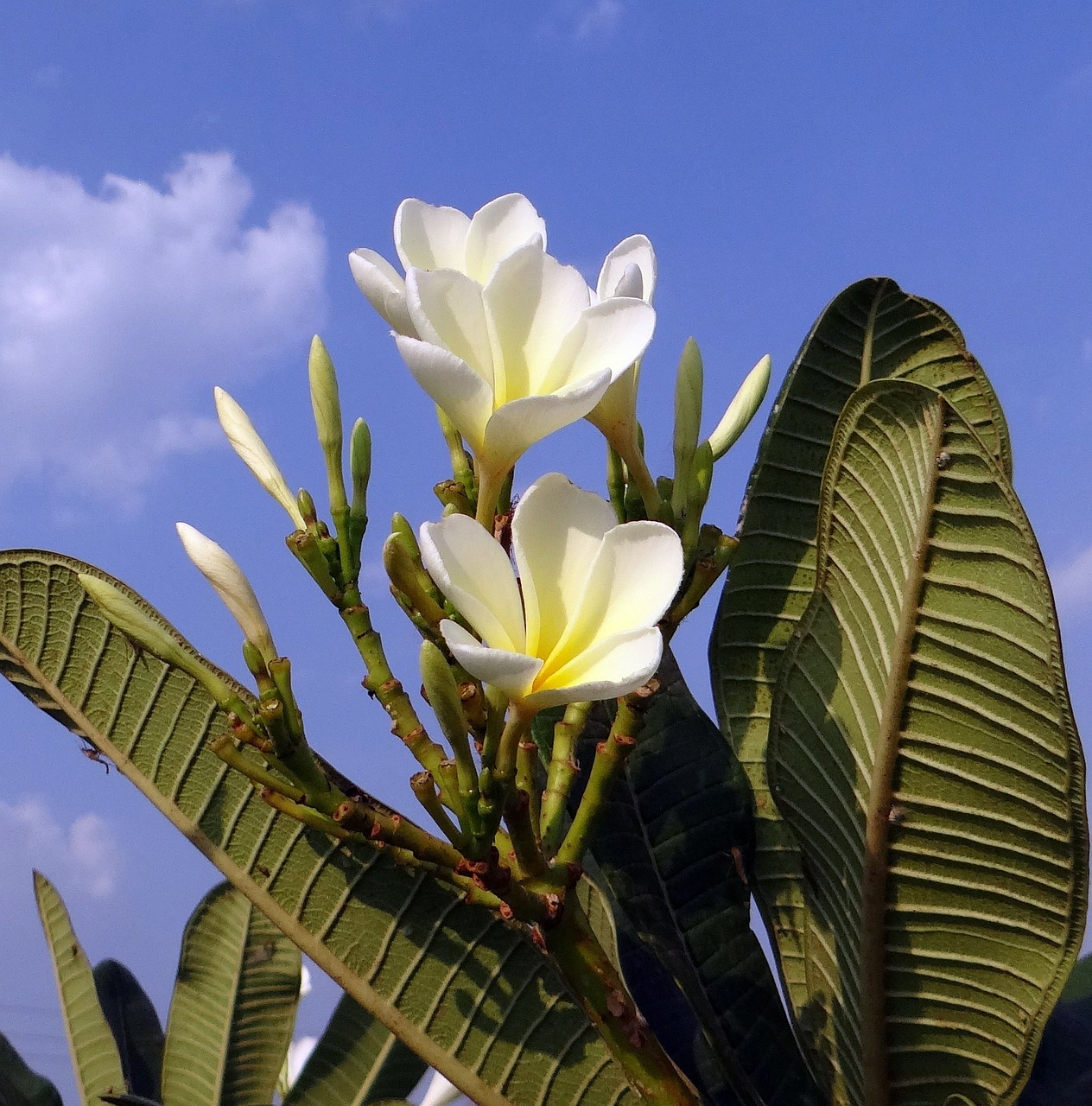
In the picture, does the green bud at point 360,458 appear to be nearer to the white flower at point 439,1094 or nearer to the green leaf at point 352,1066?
the green leaf at point 352,1066

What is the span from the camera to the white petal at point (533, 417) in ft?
2.15

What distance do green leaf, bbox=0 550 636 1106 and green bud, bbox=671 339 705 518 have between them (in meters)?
0.38

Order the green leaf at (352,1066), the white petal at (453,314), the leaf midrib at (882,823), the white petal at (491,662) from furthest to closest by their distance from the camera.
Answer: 1. the green leaf at (352,1066)
2. the leaf midrib at (882,823)
3. the white petal at (453,314)
4. the white petal at (491,662)

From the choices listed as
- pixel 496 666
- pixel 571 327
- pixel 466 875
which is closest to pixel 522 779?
pixel 466 875

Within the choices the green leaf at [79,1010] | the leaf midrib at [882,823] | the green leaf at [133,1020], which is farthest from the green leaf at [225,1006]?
the leaf midrib at [882,823]

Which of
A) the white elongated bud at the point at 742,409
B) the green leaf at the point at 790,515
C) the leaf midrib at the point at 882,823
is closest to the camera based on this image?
the leaf midrib at the point at 882,823

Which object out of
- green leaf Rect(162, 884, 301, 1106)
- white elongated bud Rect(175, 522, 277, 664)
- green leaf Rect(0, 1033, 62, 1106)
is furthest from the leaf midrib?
green leaf Rect(0, 1033, 62, 1106)

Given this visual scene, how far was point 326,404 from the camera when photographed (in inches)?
33.5

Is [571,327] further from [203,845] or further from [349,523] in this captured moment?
[203,845]

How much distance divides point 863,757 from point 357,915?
1.43 feet

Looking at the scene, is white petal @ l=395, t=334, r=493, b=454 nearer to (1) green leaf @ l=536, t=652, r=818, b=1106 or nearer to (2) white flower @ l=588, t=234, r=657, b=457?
(2) white flower @ l=588, t=234, r=657, b=457

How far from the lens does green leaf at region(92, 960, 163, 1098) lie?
1.57m

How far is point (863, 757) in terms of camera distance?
0.86m

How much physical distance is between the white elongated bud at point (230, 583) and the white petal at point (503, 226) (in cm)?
27
